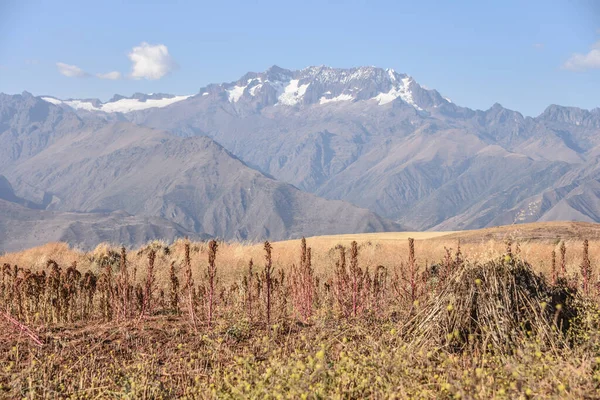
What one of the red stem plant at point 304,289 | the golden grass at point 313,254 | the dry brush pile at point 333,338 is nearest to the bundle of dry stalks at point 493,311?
the dry brush pile at point 333,338

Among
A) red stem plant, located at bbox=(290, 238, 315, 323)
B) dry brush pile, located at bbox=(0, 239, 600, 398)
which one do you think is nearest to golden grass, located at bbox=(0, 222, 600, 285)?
red stem plant, located at bbox=(290, 238, 315, 323)

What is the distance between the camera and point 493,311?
23.6ft

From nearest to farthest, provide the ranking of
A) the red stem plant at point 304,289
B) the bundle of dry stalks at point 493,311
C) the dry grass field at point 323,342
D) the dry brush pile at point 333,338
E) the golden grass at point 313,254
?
the dry grass field at point 323,342
the dry brush pile at point 333,338
the bundle of dry stalks at point 493,311
the red stem plant at point 304,289
the golden grass at point 313,254

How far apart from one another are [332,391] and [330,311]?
3790 millimetres

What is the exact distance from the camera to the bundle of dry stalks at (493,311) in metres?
7.04

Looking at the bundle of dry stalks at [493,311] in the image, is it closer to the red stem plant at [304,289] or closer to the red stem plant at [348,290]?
the red stem plant at [348,290]

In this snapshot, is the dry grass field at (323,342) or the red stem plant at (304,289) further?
the red stem plant at (304,289)

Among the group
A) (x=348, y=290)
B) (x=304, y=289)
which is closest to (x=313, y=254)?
(x=304, y=289)

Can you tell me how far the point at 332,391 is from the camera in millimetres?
5879

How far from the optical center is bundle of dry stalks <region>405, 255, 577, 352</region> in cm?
704

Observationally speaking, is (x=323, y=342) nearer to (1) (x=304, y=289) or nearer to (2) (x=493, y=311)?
(2) (x=493, y=311)

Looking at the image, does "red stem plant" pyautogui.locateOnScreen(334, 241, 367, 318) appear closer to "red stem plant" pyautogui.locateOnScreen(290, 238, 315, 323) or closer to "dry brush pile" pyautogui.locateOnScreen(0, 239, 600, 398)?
"dry brush pile" pyautogui.locateOnScreen(0, 239, 600, 398)

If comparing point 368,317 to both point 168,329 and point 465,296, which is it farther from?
point 168,329

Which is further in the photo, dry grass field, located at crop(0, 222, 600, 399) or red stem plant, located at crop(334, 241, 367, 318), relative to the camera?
red stem plant, located at crop(334, 241, 367, 318)
